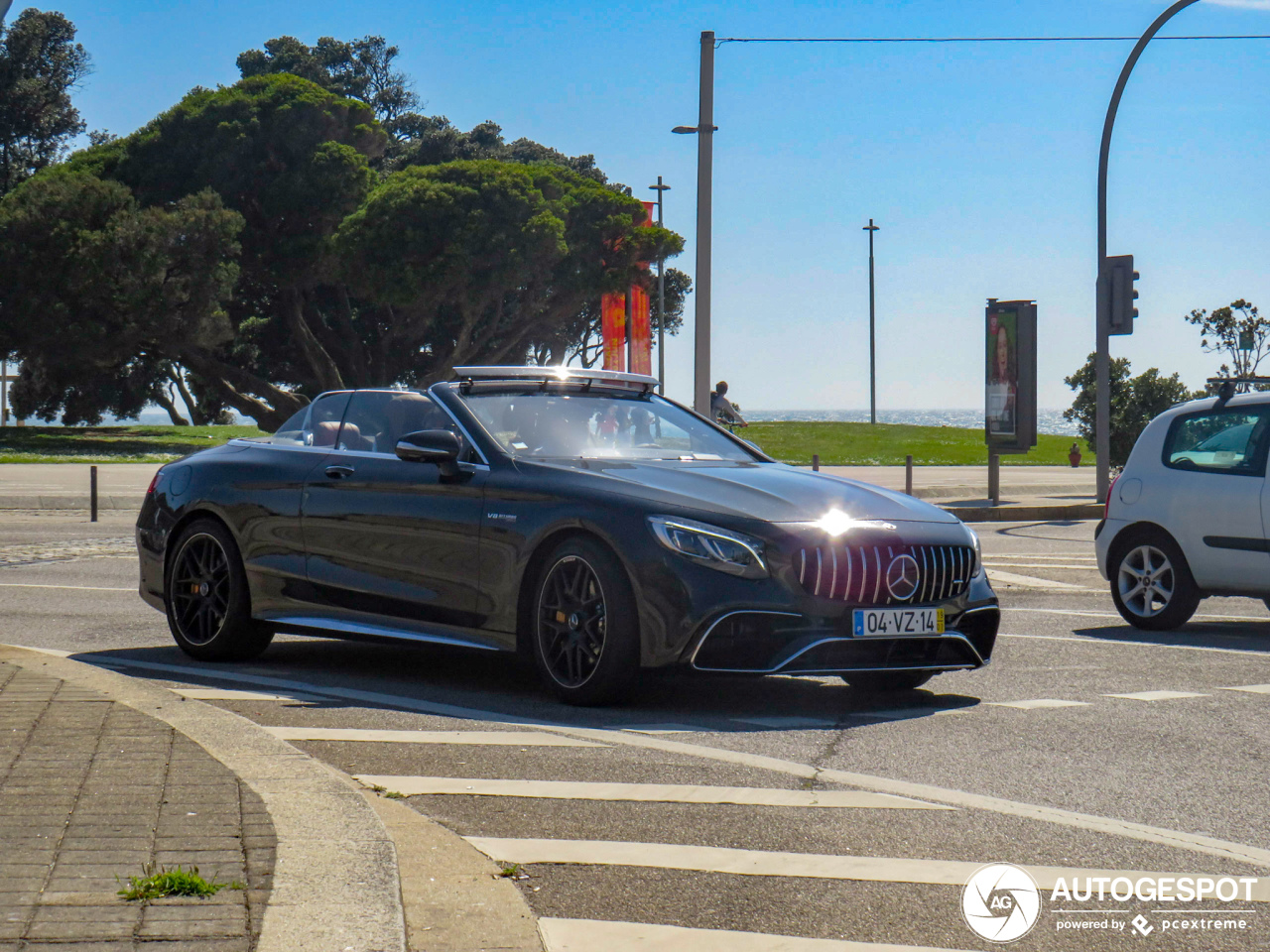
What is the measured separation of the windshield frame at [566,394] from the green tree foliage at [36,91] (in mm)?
56680

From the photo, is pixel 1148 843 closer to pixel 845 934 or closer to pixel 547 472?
pixel 845 934

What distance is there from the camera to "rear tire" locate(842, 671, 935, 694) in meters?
7.46

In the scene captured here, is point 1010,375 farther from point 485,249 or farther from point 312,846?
point 485,249

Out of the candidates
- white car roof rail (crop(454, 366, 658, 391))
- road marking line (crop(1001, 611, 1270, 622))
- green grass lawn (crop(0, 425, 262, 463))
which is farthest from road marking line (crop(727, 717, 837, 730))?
green grass lawn (crop(0, 425, 262, 463))

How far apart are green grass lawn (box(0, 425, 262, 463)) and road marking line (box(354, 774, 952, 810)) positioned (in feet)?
106

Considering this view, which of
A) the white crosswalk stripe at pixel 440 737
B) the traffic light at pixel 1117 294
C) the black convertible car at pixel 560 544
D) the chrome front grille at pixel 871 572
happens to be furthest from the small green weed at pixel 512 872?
the traffic light at pixel 1117 294

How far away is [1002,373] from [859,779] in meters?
21.0

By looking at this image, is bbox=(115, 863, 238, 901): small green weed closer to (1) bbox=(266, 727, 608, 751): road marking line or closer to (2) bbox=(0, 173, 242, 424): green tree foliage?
(1) bbox=(266, 727, 608, 751): road marking line

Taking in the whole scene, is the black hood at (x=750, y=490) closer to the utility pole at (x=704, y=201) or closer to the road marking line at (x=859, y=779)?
the road marking line at (x=859, y=779)

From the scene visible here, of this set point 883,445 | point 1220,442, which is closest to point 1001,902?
point 1220,442

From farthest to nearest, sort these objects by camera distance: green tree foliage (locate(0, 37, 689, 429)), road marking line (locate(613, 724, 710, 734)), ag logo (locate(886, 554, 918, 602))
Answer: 1. green tree foliage (locate(0, 37, 689, 429))
2. ag logo (locate(886, 554, 918, 602))
3. road marking line (locate(613, 724, 710, 734))

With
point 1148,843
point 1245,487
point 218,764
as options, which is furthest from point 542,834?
point 1245,487

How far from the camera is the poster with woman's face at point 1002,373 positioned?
25.1 m

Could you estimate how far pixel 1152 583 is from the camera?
10.3 m
